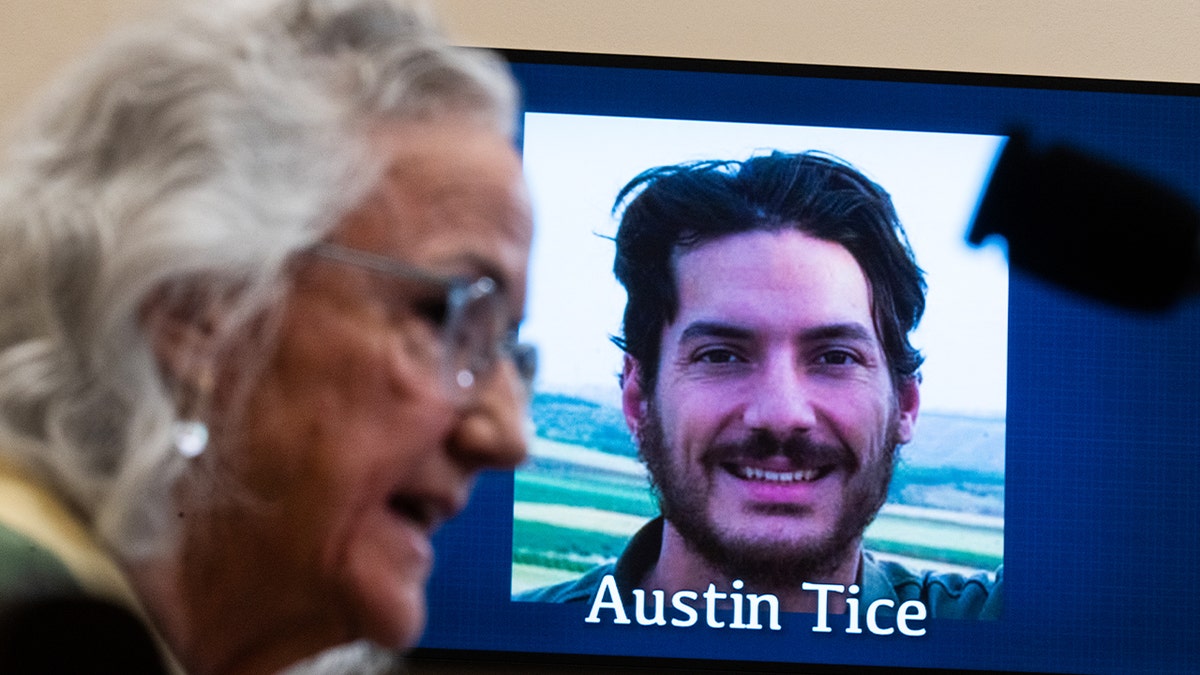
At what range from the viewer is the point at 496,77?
1013 millimetres

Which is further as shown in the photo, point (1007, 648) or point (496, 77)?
point (1007, 648)

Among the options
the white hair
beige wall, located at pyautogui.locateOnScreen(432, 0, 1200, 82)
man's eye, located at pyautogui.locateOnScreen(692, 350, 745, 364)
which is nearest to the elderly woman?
the white hair

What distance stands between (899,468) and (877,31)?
30.6 inches

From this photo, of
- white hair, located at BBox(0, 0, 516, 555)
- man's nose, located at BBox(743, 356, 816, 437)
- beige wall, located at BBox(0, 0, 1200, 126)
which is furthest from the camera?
beige wall, located at BBox(0, 0, 1200, 126)

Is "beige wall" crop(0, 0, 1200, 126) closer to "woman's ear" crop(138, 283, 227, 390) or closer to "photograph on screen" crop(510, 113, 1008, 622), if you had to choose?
"photograph on screen" crop(510, 113, 1008, 622)

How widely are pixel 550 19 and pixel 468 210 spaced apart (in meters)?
2.00

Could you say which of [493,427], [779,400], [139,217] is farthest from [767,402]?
[139,217]

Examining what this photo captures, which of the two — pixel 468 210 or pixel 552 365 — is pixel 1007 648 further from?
pixel 468 210

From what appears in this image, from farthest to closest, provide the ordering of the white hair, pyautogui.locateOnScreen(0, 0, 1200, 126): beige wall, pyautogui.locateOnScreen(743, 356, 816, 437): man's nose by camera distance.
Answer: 1. pyautogui.locateOnScreen(0, 0, 1200, 126): beige wall
2. pyautogui.locateOnScreen(743, 356, 816, 437): man's nose
3. the white hair

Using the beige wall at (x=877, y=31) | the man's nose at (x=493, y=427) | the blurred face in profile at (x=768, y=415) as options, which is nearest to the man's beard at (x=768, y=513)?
the blurred face in profile at (x=768, y=415)

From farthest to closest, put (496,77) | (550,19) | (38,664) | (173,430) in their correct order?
(550,19) < (496,77) < (173,430) < (38,664)

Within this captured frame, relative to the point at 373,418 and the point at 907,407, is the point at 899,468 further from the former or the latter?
the point at 373,418

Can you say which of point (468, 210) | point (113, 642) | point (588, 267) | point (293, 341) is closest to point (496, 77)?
point (468, 210)

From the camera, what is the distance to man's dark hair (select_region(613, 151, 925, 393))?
2.72m
